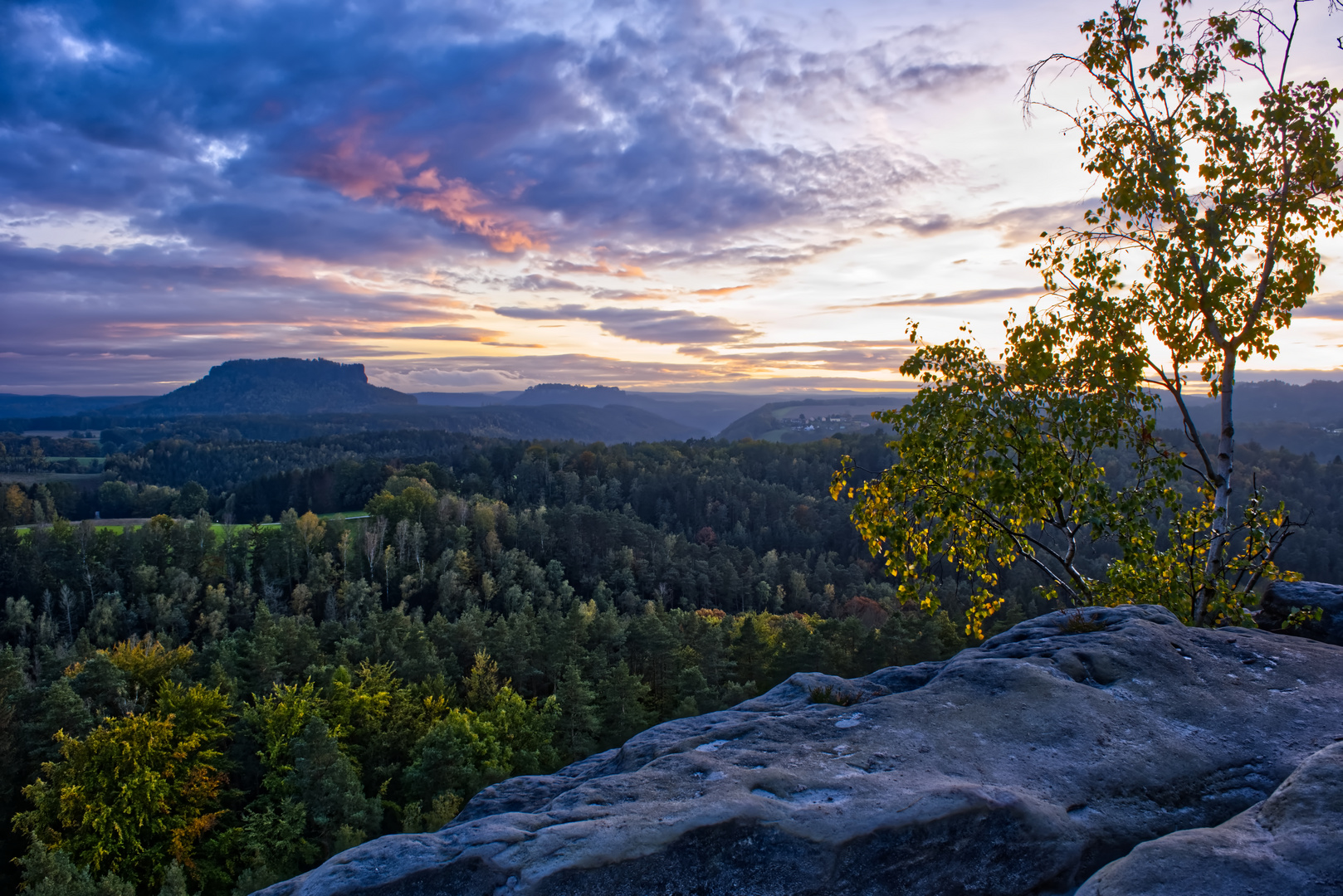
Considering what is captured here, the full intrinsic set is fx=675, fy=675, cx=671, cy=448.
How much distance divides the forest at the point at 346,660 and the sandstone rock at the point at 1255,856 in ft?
15.7

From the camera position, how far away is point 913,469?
Answer: 12141 millimetres

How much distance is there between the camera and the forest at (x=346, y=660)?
38.4m

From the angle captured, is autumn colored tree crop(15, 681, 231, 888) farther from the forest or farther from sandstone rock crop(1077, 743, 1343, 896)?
sandstone rock crop(1077, 743, 1343, 896)

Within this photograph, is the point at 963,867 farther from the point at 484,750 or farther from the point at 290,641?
the point at 290,641

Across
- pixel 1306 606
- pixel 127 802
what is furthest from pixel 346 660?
pixel 1306 606

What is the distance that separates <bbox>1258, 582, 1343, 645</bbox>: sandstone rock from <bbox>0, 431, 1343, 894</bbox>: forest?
17.2 feet

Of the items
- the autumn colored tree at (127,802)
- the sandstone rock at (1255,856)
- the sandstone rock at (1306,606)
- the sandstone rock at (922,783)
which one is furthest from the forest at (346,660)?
the sandstone rock at (1306,606)

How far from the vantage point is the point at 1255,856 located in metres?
5.04

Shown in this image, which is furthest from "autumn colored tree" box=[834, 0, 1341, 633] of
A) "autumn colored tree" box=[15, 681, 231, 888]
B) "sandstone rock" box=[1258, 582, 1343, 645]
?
"autumn colored tree" box=[15, 681, 231, 888]

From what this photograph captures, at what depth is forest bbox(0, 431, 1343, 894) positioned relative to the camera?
126ft

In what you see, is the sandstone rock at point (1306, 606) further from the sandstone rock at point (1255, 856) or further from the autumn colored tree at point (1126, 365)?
the sandstone rock at point (1255, 856)

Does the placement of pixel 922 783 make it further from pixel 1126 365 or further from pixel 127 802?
pixel 127 802

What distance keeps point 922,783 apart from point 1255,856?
2.50 m

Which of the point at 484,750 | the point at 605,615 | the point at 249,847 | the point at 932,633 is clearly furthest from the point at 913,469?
the point at 605,615
